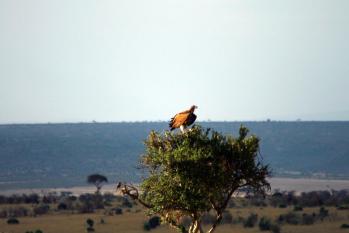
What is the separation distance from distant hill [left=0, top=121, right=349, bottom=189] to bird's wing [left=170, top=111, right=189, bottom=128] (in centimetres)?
8692

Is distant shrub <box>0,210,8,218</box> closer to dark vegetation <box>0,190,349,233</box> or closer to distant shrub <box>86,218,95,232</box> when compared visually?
dark vegetation <box>0,190,349,233</box>

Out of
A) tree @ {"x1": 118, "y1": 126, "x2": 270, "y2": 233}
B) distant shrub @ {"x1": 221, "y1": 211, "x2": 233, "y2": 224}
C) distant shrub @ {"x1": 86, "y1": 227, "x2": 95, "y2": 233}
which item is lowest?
distant shrub @ {"x1": 86, "y1": 227, "x2": 95, "y2": 233}

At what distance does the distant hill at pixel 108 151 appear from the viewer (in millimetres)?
123688

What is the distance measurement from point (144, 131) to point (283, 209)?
123570 mm

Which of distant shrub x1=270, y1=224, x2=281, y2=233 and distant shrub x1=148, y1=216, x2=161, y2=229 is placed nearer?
distant shrub x1=270, y1=224, x2=281, y2=233

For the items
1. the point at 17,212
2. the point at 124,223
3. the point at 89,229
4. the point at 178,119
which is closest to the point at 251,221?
the point at 124,223

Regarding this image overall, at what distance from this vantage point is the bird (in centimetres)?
1997

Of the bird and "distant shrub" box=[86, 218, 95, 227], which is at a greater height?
the bird

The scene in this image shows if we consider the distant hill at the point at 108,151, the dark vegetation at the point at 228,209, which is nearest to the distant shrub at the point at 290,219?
the dark vegetation at the point at 228,209

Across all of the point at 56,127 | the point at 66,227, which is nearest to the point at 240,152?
the point at 66,227

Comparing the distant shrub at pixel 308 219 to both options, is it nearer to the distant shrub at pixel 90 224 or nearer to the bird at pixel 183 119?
the distant shrub at pixel 90 224

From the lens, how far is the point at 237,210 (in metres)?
58.1

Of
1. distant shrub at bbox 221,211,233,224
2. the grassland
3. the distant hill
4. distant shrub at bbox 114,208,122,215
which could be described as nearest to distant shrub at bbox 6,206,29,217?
the grassland

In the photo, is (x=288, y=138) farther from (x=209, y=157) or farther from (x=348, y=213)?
(x=209, y=157)
